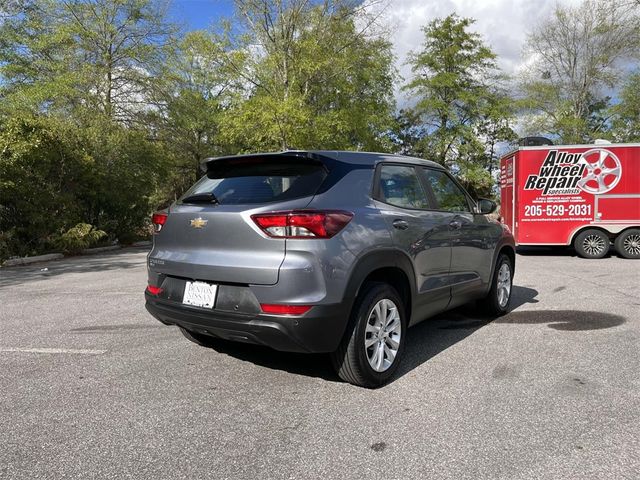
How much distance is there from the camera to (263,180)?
348 centimetres

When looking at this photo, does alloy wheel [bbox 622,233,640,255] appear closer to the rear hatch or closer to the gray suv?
the gray suv

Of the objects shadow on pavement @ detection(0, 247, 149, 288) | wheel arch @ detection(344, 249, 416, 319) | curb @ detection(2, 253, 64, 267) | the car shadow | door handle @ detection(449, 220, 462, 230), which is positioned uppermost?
door handle @ detection(449, 220, 462, 230)

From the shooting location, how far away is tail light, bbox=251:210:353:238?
3.10m

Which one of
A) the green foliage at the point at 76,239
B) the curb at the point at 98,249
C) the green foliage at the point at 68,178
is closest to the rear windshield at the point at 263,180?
the green foliage at the point at 68,178

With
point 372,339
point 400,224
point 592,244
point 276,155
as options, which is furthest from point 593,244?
point 276,155

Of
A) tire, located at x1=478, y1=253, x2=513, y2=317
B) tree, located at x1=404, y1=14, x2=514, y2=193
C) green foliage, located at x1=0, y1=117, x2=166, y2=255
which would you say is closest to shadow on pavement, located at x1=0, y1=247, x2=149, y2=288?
green foliage, located at x1=0, y1=117, x2=166, y2=255

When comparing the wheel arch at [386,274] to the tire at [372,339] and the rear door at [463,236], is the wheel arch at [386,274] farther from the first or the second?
the rear door at [463,236]

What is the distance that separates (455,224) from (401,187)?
2.85ft

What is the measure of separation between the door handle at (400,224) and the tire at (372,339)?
18.7 inches

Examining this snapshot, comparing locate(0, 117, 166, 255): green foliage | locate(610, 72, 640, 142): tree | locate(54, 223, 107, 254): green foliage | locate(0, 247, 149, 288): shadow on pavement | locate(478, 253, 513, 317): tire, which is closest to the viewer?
locate(478, 253, 513, 317): tire

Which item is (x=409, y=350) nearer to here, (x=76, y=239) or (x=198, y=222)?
(x=198, y=222)

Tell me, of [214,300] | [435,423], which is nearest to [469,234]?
[435,423]

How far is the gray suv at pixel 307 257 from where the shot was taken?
3102 millimetres

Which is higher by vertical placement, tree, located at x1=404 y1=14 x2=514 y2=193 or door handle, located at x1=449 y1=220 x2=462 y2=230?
tree, located at x1=404 y1=14 x2=514 y2=193
